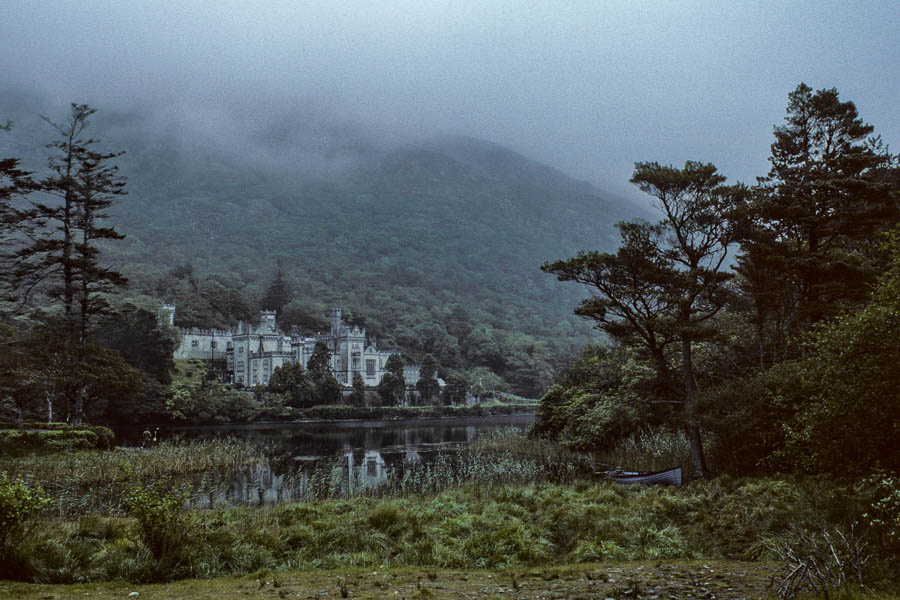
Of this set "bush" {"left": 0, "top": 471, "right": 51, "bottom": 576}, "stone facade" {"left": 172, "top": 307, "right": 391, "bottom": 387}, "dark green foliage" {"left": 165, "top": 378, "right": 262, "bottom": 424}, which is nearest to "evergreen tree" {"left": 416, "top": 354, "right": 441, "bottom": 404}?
"stone facade" {"left": 172, "top": 307, "right": 391, "bottom": 387}

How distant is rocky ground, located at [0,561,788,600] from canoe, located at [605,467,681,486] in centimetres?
807

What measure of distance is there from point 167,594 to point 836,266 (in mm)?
Answer: 18180

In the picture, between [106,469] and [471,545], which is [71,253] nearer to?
[106,469]

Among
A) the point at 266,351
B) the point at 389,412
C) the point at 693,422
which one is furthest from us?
the point at 266,351

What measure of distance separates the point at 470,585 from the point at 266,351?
77.2 m

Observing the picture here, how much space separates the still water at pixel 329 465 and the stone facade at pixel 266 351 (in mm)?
27461

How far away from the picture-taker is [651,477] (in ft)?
52.8

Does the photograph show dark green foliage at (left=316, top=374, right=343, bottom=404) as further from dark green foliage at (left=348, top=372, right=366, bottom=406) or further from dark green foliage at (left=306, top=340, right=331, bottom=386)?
dark green foliage at (left=348, top=372, right=366, bottom=406)

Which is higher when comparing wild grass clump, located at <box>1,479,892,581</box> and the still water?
wild grass clump, located at <box>1,479,892,581</box>

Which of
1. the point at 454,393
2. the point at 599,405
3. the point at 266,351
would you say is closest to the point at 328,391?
the point at 266,351

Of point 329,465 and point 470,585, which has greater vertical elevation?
point 470,585

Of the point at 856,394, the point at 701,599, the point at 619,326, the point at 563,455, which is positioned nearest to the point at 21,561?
the point at 701,599

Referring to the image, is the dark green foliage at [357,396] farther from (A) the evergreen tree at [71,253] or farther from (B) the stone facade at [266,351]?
(A) the evergreen tree at [71,253]

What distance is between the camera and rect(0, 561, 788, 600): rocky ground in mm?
6082
